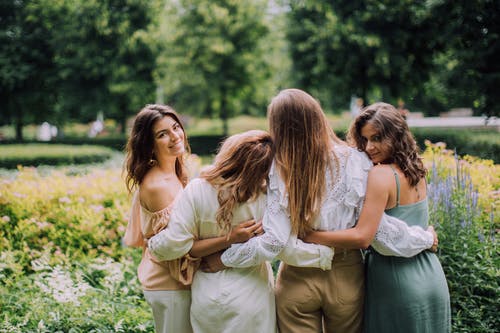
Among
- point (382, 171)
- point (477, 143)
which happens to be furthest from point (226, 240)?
point (477, 143)

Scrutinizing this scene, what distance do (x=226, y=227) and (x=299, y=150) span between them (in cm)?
54

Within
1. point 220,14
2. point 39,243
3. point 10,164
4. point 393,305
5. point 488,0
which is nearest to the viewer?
point 393,305

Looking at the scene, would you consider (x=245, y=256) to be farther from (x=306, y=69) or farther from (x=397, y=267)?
(x=306, y=69)

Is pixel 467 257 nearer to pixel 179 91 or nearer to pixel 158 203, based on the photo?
pixel 158 203

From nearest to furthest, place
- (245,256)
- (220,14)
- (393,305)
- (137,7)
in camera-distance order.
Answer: (245,256), (393,305), (220,14), (137,7)

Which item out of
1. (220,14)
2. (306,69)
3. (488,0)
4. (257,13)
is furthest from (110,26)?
(488,0)

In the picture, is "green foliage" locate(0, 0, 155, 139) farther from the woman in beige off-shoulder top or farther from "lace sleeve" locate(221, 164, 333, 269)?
"lace sleeve" locate(221, 164, 333, 269)

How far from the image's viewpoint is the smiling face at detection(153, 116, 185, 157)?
2.59 m

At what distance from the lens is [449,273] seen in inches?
132

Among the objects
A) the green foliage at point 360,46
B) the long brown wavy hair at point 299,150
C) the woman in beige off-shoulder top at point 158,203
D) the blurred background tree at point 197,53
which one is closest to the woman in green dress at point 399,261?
the long brown wavy hair at point 299,150

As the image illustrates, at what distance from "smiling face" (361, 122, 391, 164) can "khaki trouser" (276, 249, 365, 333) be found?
0.53 metres

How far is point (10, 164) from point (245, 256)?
32.5 ft

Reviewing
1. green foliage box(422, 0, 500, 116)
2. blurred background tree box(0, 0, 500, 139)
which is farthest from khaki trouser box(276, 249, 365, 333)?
blurred background tree box(0, 0, 500, 139)

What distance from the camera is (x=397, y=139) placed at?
2.37m
